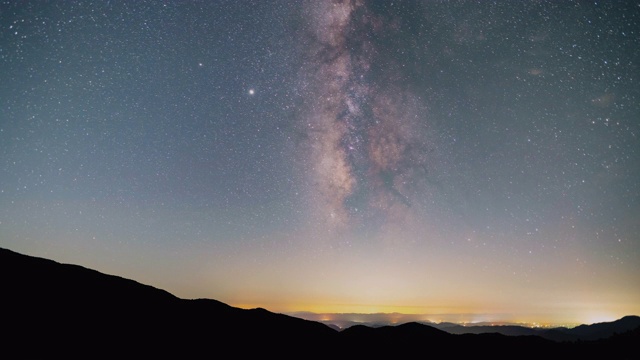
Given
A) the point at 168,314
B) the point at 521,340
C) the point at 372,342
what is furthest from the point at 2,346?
the point at 521,340

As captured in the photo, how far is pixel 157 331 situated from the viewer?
68.6ft

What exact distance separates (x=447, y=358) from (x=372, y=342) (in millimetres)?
7155

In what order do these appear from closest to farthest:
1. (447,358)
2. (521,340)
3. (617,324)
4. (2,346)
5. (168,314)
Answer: (2,346) < (168,314) < (447,358) < (521,340) < (617,324)

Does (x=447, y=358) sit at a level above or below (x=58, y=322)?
below

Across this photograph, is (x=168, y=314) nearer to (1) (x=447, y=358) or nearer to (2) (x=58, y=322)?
(2) (x=58, y=322)

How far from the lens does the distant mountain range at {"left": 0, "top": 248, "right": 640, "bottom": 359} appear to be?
16150 millimetres

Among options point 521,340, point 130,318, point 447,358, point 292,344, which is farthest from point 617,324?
point 130,318

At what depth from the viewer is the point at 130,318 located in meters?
21.1

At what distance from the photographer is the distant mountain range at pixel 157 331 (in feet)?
53.0

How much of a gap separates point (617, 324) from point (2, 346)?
238 m

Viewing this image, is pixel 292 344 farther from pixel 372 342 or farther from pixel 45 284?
pixel 45 284

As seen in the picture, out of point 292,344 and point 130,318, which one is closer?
point 130,318

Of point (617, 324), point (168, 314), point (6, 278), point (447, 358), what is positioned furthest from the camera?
point (617, 324)

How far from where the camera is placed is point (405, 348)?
110 ft
